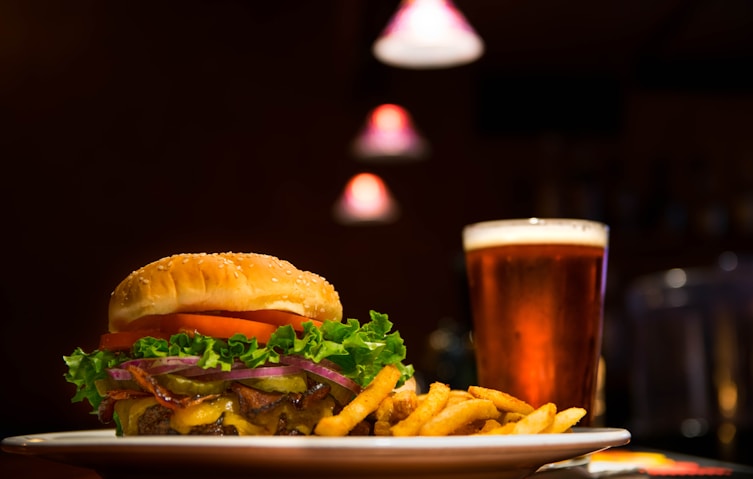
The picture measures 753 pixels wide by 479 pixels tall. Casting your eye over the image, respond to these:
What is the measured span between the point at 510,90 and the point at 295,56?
2281mm

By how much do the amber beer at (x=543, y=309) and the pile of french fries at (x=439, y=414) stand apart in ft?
0.79

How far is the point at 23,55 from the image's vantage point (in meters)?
8.52

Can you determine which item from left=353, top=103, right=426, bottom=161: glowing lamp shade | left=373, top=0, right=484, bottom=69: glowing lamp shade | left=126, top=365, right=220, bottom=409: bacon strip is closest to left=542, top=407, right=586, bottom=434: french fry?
left=126, top=365, right=220, bottom=409: bacon strip

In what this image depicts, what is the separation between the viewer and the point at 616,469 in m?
1.62

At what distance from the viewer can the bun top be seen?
5.33ft

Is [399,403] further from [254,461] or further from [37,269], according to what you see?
[37,269]

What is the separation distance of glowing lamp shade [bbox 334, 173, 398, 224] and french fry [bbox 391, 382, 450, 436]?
6609 millimetres

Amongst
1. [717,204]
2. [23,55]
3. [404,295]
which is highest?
[23,55]

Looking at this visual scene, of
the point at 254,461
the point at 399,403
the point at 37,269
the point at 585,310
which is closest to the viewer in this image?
the point at 254,461

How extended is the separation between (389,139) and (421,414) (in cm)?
583

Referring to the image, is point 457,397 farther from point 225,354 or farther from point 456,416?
point 225,354

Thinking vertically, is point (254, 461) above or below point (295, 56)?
below

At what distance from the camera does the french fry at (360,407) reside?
1.34 m

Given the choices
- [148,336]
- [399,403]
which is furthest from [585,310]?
[148,336]
